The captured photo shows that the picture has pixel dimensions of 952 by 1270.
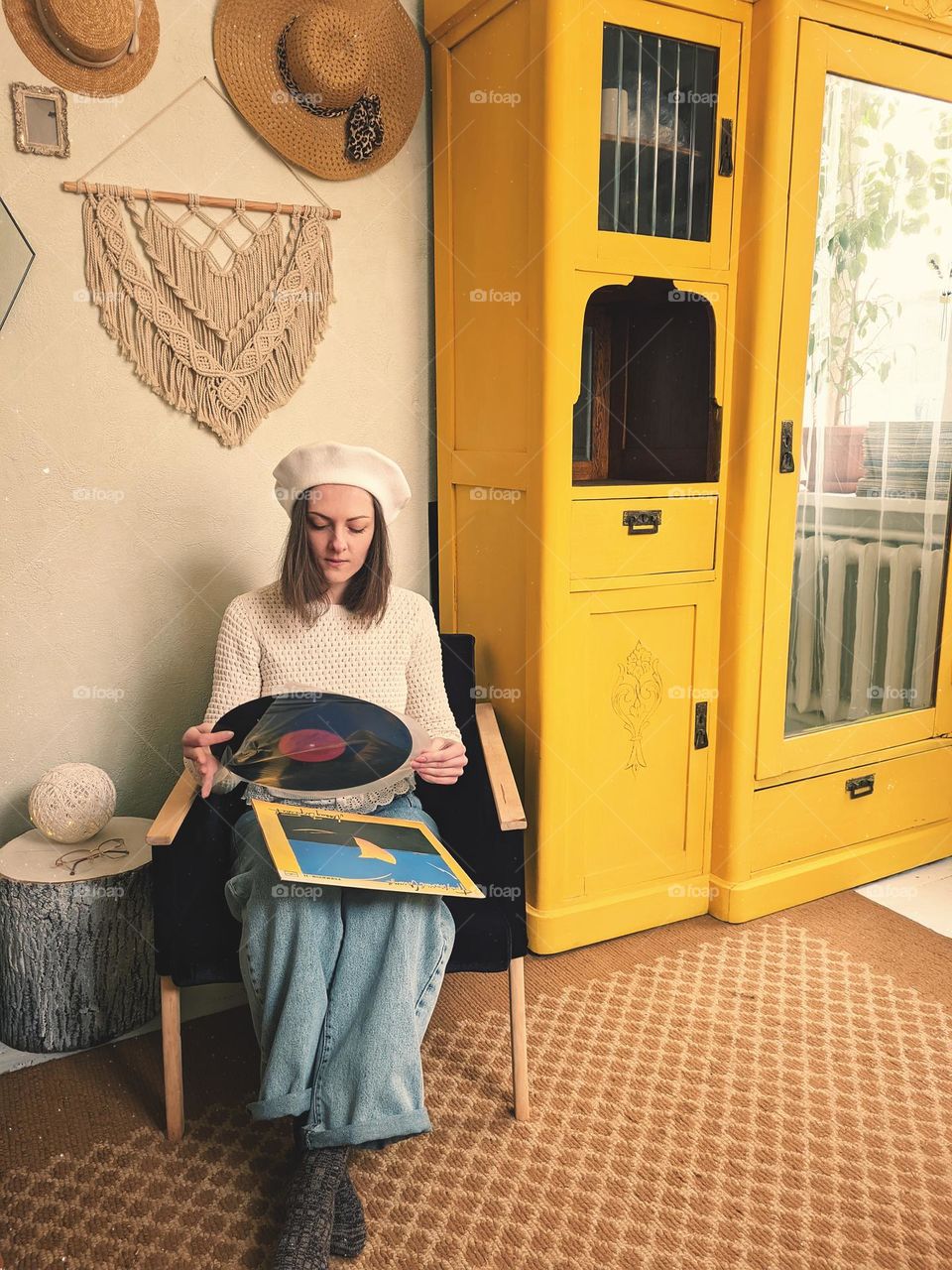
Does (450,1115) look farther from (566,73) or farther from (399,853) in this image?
(566,73)

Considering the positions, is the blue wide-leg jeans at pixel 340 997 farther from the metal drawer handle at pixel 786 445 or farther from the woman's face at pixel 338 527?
the metal drawer handle at pixel 786 445

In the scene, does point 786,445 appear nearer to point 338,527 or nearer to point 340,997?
point 338,527

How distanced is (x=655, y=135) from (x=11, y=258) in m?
1.31

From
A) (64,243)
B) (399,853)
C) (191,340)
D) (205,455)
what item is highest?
(64,243)

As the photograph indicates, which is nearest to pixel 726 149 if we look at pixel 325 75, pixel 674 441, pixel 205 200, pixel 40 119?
pixel 674 441

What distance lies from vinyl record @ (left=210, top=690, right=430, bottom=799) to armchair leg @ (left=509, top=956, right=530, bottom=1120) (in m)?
0.42

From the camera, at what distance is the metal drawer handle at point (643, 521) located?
2139mm

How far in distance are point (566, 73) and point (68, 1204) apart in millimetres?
2143

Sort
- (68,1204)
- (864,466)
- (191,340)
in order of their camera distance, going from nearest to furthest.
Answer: (68,1204)
(191,340)
(864,466)

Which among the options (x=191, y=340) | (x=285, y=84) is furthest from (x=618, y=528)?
(x=285, y=84)

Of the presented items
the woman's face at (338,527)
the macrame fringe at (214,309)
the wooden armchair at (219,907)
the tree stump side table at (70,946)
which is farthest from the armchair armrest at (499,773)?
the macrame fringe at (214,309)

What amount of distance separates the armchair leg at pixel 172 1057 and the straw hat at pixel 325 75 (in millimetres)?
1655

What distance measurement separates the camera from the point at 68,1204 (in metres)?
1.53

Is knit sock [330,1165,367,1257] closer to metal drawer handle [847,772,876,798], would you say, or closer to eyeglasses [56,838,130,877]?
eyeglasses [56,838,130,877]
